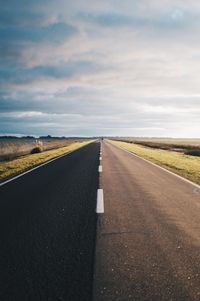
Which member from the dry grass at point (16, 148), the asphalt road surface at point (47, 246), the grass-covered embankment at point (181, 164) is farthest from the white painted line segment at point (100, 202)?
the dry grass at point (16, 148)

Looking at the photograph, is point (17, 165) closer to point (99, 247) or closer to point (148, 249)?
point (99, 247)

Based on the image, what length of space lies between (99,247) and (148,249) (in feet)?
2.60

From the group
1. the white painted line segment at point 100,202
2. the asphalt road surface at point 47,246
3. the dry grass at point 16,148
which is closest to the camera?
the asphalt road surface at point 47,246

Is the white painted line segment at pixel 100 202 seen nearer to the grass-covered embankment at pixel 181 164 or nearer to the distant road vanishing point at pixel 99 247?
the distant road vanishing point at pixel 99 247

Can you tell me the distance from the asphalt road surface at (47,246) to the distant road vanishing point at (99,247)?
12mm

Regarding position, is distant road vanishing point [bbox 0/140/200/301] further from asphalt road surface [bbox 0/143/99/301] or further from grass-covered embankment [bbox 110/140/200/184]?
grass-covered embankment [bbox 110/140/200/184]

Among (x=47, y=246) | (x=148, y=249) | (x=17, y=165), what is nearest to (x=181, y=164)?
(x=17, y=165)

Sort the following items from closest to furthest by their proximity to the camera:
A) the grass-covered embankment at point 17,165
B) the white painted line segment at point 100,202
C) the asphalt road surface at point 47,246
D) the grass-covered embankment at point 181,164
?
the asphalt road surface at point 47,246 < the white painted line segment at point 100,202 < the grass-covered embankment at point 17,165 < the grass-covered embankment at point 181,164

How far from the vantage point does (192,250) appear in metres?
4.57

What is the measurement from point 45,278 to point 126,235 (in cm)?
202

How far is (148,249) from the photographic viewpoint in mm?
4578

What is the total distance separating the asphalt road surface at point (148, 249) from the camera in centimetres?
337

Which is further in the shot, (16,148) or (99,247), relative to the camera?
(16,148)

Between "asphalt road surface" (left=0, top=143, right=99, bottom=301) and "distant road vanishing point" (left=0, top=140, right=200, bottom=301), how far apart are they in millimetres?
12
